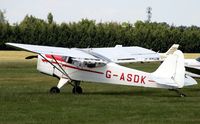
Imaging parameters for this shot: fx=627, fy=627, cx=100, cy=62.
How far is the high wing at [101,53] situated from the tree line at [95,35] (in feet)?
159

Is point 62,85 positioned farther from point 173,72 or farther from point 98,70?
point 173,72

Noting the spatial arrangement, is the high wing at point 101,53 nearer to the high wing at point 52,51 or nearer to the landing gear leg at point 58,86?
the high wing at point 52,51

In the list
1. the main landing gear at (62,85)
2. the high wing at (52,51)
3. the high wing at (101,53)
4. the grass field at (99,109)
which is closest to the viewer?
the grass field at (99,109)

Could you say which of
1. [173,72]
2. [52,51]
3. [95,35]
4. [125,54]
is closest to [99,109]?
[173,72]

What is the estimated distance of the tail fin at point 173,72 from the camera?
1834cm

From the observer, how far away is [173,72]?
18.5m

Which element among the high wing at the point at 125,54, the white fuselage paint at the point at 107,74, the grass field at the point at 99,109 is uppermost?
the high wing at the point at 125,54

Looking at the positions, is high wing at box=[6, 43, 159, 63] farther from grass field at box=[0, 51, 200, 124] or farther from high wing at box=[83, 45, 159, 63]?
grass field at box=[0, 51, 200, 124]

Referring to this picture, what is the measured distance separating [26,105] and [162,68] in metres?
4.71

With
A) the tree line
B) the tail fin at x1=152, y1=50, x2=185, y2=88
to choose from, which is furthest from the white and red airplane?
the tree line

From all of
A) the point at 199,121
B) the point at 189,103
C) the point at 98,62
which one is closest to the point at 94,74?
the point at 98,62

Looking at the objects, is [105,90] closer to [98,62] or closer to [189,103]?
[98,62]

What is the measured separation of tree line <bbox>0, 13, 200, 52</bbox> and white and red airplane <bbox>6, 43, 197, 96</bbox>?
50.9m

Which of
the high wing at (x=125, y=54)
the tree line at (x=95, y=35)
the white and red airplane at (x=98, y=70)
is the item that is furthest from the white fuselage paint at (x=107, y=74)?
the tree line at (x=95, y=35)
